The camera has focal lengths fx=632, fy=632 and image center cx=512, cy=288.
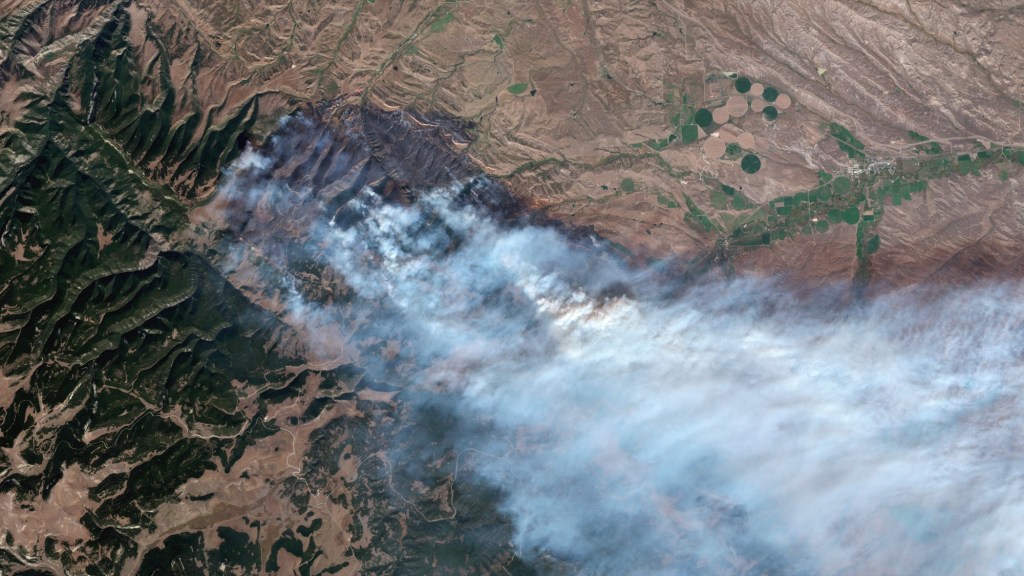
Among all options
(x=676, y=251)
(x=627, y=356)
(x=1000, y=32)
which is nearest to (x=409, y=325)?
(x=627, y=356)

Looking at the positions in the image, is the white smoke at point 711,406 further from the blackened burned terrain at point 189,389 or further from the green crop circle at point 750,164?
the green crop circle at point 750,164

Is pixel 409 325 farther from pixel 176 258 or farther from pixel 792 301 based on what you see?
pixel 792 301

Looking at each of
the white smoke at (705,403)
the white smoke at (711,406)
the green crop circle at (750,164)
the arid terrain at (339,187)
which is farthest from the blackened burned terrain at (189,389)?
the green crop circle at (750,164)

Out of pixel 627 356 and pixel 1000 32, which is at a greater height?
pixel 1000 32

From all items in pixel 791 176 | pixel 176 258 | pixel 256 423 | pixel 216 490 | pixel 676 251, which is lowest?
pixel 216 490

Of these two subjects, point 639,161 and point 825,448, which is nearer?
point 825,448

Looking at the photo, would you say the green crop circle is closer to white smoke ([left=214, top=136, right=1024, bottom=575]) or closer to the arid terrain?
the arid terrain
